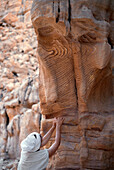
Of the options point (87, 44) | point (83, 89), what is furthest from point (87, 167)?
point (87, 44)

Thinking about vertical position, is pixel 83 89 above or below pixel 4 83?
above

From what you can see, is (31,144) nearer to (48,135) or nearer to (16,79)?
(48,135)

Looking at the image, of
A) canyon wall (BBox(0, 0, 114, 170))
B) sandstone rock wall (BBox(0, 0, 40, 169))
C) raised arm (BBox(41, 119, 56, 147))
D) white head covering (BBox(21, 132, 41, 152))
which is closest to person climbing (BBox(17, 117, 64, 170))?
white head covering (BBox(21, 132, 41, 152))

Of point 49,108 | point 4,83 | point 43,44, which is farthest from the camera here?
point 4,83

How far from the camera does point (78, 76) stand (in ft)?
10.3

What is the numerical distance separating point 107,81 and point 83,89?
47cm

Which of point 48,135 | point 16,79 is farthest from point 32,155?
point 16,79

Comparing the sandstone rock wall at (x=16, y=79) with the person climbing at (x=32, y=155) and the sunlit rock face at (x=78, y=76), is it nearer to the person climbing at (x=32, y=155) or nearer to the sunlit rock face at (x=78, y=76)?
the sunlit rock face at (x=78, y=76)

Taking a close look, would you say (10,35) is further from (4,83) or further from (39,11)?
(39,11)

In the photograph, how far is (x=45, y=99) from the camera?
11.0ft

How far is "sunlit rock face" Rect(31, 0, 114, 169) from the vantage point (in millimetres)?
2840

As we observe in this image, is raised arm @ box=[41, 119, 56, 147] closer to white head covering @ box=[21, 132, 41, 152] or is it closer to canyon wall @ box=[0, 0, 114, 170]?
canyon wall @ box=[0, 0, 114, 170]

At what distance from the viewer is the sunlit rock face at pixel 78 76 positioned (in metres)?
2.84

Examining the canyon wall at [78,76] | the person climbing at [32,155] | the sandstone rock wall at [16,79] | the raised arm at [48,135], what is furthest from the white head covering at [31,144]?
the sandstone rock wall at [16,79]
